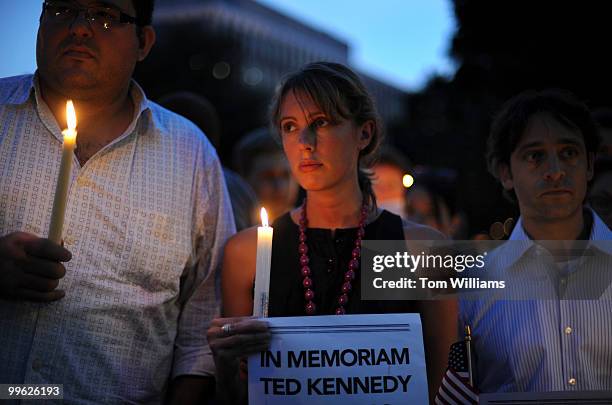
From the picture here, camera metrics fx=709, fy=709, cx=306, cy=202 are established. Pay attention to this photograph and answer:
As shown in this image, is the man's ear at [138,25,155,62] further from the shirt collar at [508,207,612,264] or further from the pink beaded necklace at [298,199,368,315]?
the shirt collar at [508,207,612,264]

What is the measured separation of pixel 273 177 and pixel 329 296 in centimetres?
262

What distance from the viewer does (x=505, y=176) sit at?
3137mm

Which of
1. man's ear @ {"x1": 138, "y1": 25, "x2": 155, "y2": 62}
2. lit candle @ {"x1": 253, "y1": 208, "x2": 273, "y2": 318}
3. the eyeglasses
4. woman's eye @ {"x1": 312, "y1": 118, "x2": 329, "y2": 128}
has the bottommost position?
lit candle @ {"x1": 253, "y1": 208, "x2": 273, "y2": 318}

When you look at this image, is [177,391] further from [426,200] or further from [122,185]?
[426,200]

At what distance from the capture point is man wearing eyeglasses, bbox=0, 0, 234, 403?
2.50 meters

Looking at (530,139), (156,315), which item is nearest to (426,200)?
(530,139)

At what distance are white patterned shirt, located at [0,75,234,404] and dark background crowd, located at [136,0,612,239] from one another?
0.85 m

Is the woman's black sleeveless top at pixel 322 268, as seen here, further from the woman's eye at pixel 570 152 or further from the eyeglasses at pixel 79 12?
the eyeglasses at pixel 79 12

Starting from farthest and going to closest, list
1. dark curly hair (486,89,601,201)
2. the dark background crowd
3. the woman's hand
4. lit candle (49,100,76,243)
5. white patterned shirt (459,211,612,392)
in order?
1. the dark background crowd
2. dark curly hair (486,89,601,201)
3. white patterned shirt (459,211,612,392)
4. the woman's hand
5. lit candle (49,100,76,243)

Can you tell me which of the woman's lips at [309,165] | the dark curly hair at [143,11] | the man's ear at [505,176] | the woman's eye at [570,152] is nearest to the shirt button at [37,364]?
the woman's lips at [309,165]

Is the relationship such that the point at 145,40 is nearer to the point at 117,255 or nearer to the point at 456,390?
the point at 117,255

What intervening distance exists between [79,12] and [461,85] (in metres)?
21.5

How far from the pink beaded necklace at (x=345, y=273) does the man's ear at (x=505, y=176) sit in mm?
652

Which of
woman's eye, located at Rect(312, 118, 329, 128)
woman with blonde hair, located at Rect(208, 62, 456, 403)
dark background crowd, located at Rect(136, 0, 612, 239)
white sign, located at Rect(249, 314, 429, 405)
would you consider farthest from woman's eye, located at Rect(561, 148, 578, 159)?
white sign, located at Rect(249, 314, 429, 405)
